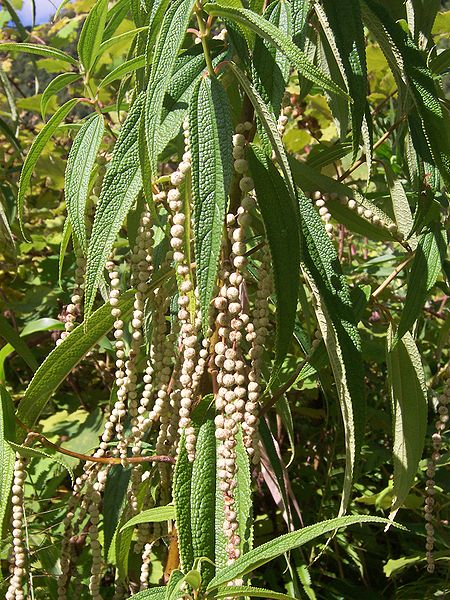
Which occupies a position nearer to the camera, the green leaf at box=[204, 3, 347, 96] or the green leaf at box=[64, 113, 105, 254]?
the green leaf at box=[204, 3, 347, 96]

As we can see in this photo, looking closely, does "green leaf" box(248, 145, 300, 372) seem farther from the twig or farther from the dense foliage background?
the twig

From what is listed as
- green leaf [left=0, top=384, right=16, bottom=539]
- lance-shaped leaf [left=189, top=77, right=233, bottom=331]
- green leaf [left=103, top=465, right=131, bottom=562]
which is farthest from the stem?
green leaf [left=103, top=465, right=131, bottom=562]

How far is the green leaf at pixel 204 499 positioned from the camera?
2.49ft

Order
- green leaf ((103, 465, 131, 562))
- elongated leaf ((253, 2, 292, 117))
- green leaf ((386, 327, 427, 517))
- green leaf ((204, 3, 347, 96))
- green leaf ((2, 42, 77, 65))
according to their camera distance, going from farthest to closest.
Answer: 1. green leaf ((103, 465, 131, 562))
2. green leaf ((386, 327, 427, 517))
3. green leaf ((2, 42, 77, 65))
4. elongated leaf ((253, 2, 292, 117))
5. green leaf ((204, 3, 347, 96))

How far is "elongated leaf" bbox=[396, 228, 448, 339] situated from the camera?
2.94 feet

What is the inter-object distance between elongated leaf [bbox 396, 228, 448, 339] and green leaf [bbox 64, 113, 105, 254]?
0.40m

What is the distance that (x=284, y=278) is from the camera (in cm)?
71

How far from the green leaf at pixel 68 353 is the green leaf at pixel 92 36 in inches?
11.6

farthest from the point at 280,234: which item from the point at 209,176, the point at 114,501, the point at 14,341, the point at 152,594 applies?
the point at 114,501

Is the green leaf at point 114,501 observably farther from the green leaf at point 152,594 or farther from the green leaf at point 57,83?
the green leaf at point 57,83

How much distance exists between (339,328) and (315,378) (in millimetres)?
587

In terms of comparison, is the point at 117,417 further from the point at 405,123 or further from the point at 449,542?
the point at 449,542

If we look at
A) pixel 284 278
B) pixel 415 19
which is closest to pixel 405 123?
pixel 415 19

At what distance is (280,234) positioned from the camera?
713 millimetres
